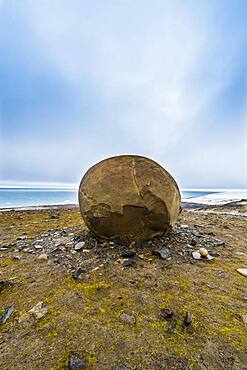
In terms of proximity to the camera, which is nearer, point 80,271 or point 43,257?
point 80,271

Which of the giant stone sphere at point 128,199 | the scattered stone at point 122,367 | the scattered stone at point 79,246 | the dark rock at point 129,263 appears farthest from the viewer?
the scattered stone at point 79,246

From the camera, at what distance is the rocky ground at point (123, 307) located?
78.0 inches

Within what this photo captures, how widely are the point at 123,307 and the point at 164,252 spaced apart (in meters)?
1.87

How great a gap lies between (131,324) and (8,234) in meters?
5.52

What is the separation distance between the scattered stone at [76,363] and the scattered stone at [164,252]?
2560 millimetres

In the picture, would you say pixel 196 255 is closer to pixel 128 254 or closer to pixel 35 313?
pixel 128 254

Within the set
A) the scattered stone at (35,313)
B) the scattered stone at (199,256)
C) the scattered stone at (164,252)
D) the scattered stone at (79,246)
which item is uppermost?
the scattered stone at (79,246)

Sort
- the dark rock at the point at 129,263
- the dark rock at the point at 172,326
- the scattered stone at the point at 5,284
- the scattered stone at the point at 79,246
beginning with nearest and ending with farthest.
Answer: the dark rock at the point at 172,326
the scattered stone at the point at 5,284
the dark rock at the point at 129,263
the scattered stone at the point at 79,246

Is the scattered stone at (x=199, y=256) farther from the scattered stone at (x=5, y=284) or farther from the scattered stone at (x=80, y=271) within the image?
the scattered stone at (x=5, y=284)

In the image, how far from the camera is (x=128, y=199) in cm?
450

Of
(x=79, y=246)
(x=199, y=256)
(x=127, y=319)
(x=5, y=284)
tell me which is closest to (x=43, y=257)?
(x=79, y=246)

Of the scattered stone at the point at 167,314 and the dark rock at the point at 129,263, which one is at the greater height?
the dark rock at the point at 129,263

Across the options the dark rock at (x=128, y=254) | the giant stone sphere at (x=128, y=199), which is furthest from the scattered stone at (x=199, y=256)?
the dark rock at (x=128, y=254)

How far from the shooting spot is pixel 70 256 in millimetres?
4352
